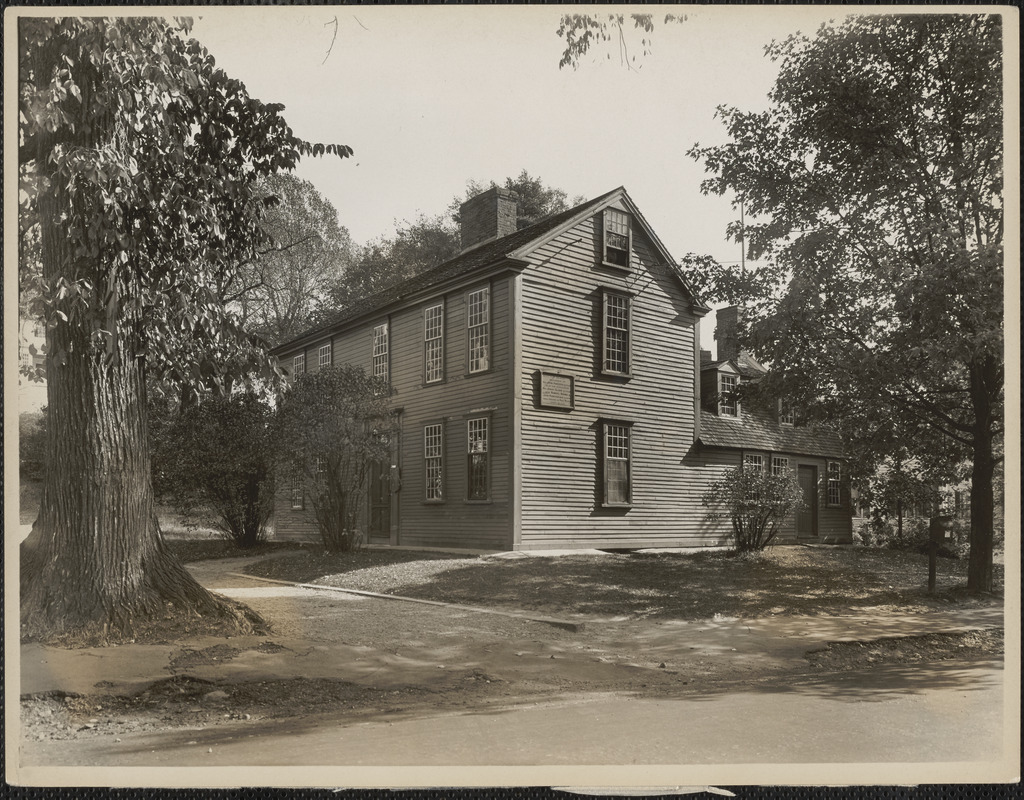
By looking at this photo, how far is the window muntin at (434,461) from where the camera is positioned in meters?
4.50

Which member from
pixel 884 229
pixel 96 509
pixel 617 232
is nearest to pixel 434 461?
pixel 617 232

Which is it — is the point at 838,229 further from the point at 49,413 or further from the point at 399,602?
the point at 49,413

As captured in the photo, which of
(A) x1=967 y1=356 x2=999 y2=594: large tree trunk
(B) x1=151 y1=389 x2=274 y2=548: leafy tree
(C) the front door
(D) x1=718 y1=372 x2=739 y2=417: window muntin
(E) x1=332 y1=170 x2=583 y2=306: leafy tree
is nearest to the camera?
(A) x1=967 y1=356 x2=999 y2=594: large tree trunk

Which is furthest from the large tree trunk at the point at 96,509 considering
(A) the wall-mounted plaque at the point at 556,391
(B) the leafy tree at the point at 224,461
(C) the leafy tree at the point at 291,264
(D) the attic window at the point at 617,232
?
(D) the attic window at the point at 617,232

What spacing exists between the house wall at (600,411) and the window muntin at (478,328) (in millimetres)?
238

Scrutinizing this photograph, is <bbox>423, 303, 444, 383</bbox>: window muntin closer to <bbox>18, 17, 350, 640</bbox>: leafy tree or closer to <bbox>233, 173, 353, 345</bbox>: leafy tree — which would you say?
<bbox>233, 173, 353, 345</bbox>: leafy tree

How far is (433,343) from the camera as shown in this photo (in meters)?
4.79

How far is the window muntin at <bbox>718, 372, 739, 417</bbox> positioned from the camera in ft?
15.9

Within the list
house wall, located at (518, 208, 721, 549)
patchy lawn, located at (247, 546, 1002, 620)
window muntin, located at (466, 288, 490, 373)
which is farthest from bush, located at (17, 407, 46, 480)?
house wall, located at (518, 208, 721, 549)

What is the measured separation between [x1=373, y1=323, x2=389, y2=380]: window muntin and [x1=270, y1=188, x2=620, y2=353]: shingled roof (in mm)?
142

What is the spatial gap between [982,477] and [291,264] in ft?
12.8

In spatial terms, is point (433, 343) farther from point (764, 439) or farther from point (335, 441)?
point (764, 439)

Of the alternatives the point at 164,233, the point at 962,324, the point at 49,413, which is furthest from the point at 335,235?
the point at 962,324

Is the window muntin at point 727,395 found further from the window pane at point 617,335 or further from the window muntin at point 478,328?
the window muntin at point 478,328
